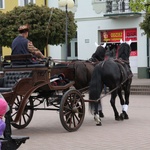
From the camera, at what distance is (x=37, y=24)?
24.3m

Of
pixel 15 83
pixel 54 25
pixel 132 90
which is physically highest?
pixel 54 25

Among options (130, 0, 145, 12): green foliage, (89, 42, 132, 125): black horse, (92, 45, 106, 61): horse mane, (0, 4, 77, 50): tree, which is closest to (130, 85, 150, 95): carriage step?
(130, 0, 145, 12): green foliage

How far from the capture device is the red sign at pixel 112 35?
30391mm

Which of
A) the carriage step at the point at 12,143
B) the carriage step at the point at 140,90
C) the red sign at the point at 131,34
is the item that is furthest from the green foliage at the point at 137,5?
the carriage step at the point at 12,143

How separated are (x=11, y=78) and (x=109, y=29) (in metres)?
21.8

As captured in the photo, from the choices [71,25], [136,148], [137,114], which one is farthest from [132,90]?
[136,148]

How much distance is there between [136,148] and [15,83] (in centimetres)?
278

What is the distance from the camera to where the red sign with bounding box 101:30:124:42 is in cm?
3039

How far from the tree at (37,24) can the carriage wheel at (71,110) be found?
13932 millimetres

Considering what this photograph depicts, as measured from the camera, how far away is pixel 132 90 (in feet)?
69.6

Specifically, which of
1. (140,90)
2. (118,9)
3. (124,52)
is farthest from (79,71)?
(118,9)

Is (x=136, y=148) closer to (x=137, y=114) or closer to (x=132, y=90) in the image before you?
(x=137, y=114)

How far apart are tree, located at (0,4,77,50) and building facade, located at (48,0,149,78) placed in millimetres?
5856

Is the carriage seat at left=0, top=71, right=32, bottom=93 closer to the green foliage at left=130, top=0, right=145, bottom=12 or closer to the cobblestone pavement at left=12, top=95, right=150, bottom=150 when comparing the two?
the cobblestone pavement at left=12, top=95, right=150, bottom=150
